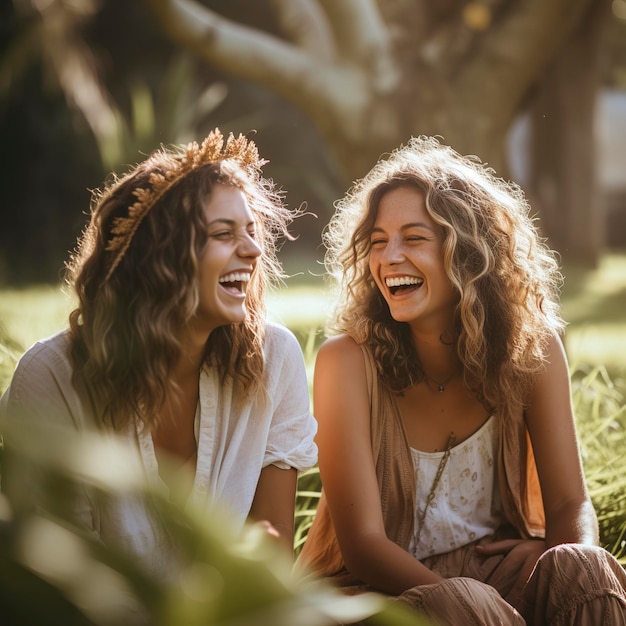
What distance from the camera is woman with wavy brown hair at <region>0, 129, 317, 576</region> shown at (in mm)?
2041

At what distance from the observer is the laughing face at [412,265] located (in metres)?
2.46

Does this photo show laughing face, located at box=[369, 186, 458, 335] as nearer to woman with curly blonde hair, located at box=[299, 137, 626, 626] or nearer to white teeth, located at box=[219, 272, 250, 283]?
woman with curly blonde hair, located at box=[299, 137, 626, 626]

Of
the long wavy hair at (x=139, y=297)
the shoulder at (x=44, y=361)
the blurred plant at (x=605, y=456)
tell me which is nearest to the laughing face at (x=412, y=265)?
the long wavy hair at (x=139, y=297)

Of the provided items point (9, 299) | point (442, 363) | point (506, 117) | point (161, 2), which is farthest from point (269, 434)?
point (9, 299)

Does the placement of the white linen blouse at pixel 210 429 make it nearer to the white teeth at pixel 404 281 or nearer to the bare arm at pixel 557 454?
the white teeth at pixel 404 281

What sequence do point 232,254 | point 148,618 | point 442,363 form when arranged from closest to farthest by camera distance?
point 148,618
point 232,254
point 442,363

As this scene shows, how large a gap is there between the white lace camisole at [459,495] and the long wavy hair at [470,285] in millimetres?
124

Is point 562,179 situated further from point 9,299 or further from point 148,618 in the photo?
point 148,618

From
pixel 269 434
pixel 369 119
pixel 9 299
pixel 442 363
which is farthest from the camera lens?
pixel 9 299

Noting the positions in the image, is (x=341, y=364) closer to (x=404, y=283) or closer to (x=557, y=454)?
(x=404, y=283)

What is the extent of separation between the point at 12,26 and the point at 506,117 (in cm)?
636

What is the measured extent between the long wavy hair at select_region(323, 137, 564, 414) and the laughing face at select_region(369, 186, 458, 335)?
3 centimetres

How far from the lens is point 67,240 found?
10602 mm

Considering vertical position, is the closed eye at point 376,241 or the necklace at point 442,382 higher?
the closed eye at point 376,241
